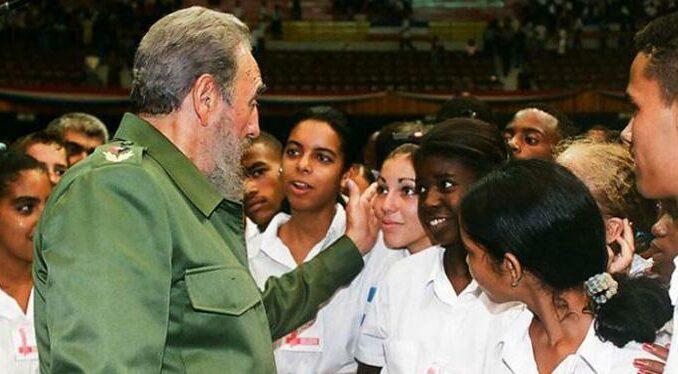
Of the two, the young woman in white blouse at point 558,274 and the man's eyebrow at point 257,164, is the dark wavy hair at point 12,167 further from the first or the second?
the young woman in white blouse at point 558,274

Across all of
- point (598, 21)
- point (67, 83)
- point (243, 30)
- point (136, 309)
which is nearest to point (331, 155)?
point (243, 30)

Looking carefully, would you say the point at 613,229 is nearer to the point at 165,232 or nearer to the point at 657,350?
the point at 657,350

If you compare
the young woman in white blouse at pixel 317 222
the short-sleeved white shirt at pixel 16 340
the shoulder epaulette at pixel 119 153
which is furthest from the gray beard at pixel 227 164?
the young woman in white blouse at pixel 317 222

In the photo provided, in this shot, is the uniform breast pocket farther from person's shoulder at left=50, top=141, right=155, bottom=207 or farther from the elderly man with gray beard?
person's shoulder at left=50, top=141, right=155, bottom=207

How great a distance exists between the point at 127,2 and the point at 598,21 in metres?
10.4

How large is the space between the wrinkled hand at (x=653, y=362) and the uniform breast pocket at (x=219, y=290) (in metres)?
0.89

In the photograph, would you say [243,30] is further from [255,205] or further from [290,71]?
[290,71]

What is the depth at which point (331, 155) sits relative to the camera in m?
4.13

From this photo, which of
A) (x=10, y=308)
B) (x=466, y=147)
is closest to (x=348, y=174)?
(x=466, y=147)

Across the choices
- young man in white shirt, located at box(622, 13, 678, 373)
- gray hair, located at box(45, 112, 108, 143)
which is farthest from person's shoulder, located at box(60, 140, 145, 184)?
gray hair, located at box(45, 112, 108, 143)

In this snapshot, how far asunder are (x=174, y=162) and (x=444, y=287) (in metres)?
1.22

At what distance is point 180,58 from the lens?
2.21 meters

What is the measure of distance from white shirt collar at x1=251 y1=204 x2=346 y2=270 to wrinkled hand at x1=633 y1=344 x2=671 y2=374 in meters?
1.85

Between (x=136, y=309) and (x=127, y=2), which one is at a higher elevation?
(x=136, y=309)
